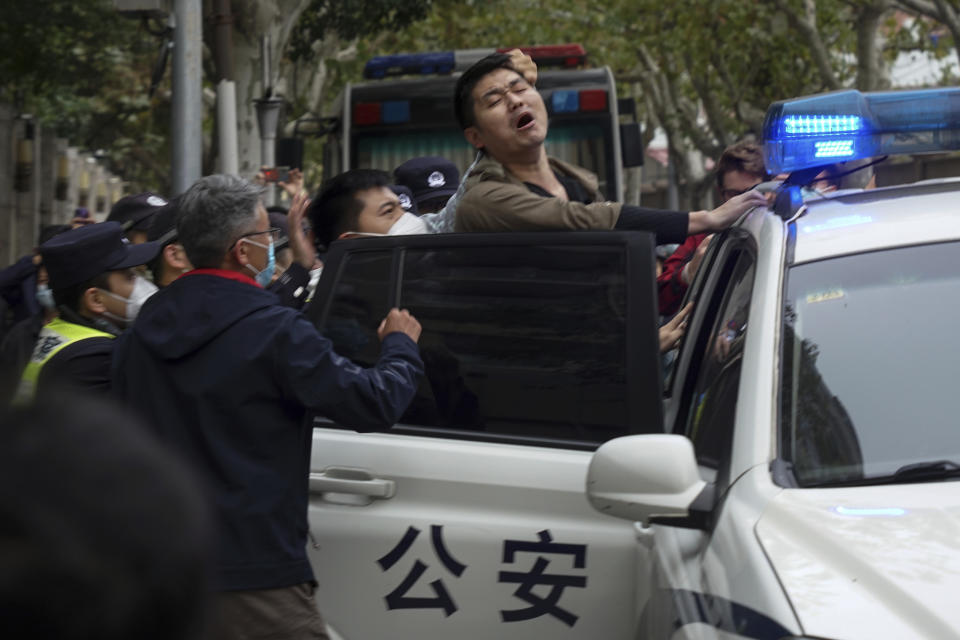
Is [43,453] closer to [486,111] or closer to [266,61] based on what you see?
[486,111]

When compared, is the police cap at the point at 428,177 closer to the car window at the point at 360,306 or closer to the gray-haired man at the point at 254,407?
the car window at the point at 360,306

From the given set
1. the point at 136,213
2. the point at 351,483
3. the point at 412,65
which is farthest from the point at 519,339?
the point at 412,65

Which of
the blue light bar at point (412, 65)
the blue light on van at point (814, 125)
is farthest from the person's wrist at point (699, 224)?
the blue light bar at point (412, 65)

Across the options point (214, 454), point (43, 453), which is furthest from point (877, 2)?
point (43, 453)

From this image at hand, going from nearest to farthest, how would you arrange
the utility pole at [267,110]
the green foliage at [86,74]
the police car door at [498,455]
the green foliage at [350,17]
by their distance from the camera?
the police car door at [498,455]
the utility pole at [267,110]
the green foliage at [350,17]
the green foliage at [86,74]

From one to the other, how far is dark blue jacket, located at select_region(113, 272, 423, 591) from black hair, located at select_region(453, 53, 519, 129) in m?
0.96

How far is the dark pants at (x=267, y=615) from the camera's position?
114 inches

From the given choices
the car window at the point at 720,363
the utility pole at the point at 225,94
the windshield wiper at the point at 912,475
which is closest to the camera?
the windshield wiper at the point at 912,475

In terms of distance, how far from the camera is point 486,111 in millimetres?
3629

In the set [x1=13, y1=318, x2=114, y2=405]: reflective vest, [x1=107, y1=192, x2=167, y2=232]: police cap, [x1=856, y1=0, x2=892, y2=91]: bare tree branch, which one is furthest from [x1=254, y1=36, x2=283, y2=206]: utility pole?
[x1=13, y1=318, x2=114, y2=405]: reflective vest

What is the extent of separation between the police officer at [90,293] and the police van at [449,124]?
7.67 metres

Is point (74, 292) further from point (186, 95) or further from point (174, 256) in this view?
point (186, 95)

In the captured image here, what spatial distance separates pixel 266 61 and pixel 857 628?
38.9 ft

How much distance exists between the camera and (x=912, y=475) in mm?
2285
